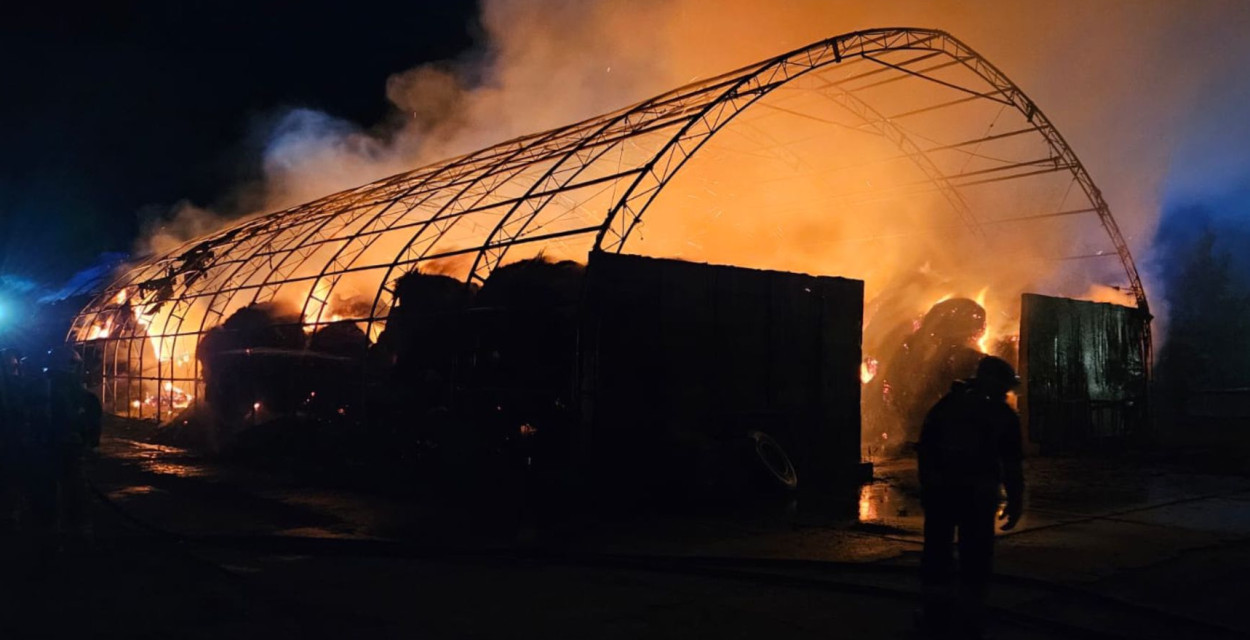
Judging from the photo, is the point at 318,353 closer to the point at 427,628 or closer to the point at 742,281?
the point at 742,281

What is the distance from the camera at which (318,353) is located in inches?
586

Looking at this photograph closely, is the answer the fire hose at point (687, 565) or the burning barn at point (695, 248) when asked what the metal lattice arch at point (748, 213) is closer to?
the burning barn at point (695, 248)

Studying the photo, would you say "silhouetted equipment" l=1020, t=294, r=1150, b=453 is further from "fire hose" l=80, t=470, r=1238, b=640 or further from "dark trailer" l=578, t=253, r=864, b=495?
"fire hose" l=80, t=470, r=1238, b=640

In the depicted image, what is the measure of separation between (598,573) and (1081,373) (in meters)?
14.0

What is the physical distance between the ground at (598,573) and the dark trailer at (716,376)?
36.3 inches

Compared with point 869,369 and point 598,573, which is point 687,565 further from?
point 869,369

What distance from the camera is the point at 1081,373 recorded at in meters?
17.5

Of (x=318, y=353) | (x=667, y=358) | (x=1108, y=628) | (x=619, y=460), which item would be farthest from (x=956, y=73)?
(x=1108, y=628)

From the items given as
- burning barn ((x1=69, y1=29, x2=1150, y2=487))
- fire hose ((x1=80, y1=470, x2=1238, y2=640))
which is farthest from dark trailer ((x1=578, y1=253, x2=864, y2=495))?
fire hose ((x1=80, y1=470, x2=1238, y2=640))

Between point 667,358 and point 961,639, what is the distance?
6344 millimetres

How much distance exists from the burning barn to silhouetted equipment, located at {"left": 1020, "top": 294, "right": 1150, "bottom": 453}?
0.37 feet

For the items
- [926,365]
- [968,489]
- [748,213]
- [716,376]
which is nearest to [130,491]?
[716,376]

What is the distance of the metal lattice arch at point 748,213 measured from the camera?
669 inches

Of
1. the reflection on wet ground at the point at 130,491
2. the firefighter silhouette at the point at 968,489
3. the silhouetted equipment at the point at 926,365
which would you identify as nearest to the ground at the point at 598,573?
the reflection on wet ground at the point at 130,491
